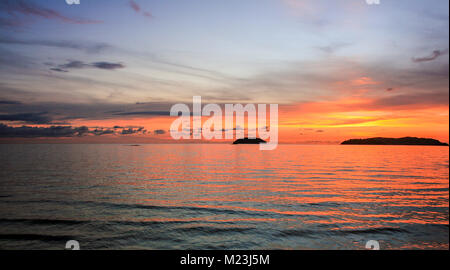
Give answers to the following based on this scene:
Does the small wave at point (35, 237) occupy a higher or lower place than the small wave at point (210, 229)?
lower

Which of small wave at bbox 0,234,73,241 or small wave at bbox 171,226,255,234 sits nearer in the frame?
small wave at bbox 0,234,73,241

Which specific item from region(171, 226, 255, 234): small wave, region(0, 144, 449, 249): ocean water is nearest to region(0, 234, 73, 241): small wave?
region(0, 144, 449, 249): ocean water

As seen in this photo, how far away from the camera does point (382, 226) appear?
17328 mm

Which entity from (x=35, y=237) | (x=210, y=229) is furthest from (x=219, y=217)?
(x=35, y=237)

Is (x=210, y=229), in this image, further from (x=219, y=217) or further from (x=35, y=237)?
(x=35, y=237)

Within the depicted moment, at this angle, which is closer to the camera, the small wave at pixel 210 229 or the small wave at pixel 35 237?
the small wave at pixel 35 237

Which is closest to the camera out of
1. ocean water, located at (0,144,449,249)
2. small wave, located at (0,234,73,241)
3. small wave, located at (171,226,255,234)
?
ocean water, located at (0,144,449,249)

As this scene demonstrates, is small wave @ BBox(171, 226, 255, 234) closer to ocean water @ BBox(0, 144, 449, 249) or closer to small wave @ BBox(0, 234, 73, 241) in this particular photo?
ocean water @ BBox(0, 144, 449, 249)

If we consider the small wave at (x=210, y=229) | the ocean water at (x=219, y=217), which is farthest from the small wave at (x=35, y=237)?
the small wave at (x=210, y=229)

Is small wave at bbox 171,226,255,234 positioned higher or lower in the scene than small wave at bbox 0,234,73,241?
higher

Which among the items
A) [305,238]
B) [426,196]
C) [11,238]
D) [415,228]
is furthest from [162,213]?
[426,196]

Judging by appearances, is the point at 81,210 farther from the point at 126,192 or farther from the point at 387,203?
the point at 387,203

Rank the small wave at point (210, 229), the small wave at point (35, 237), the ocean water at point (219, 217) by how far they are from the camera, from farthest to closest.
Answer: the small wave at point (210, 229) < the small wave at point (35, 237) < the ocean water at point (219, 217)

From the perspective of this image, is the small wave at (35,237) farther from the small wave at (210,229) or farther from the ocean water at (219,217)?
the small wave at (210,229)
